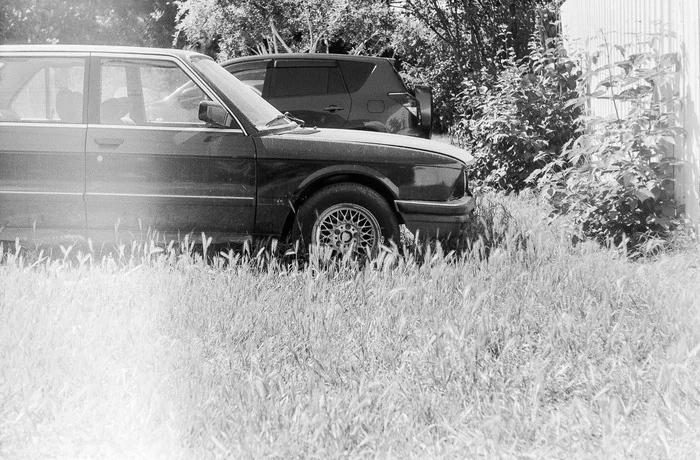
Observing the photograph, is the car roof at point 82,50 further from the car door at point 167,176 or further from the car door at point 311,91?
A: the car door at point 311,91

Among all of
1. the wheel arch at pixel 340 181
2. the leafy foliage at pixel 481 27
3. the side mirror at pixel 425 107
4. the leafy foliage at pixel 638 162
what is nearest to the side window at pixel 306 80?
the side mirror at pixel 425 107

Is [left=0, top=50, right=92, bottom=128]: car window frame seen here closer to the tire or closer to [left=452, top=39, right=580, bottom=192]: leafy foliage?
the tire

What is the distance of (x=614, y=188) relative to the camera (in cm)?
764

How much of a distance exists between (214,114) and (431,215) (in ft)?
5.52

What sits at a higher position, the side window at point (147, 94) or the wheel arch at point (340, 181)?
the side window at point (147, 94)

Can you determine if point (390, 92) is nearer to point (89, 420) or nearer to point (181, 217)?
point (181, 217)

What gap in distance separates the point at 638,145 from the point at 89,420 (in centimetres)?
502

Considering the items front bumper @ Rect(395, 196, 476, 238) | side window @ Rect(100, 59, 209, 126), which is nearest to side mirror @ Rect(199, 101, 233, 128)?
side window @ Rect(100, 59, 209, 126)

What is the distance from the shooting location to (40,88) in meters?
7.15

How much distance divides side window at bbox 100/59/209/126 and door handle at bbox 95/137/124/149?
15cm

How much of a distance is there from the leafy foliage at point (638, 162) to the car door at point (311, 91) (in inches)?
204

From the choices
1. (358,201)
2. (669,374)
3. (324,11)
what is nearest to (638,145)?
(358,201)

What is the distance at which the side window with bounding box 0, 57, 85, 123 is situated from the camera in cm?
711

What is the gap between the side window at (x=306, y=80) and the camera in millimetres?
12844
